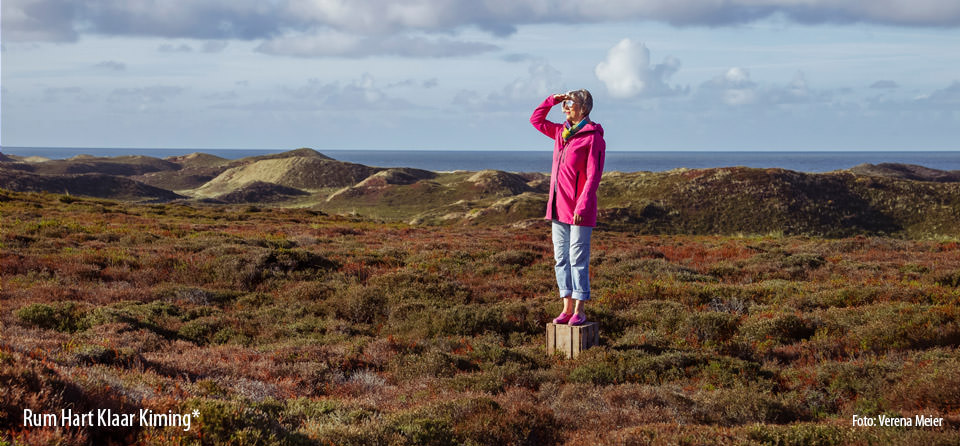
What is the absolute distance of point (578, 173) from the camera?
29.2ft

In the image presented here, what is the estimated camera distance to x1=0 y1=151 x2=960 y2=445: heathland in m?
5.31

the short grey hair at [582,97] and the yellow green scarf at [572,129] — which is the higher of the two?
the short grey hair at [582,97]

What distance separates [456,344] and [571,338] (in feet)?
6.38

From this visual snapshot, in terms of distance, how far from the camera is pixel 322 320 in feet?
38.7

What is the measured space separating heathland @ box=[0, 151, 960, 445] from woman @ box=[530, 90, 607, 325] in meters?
1.18

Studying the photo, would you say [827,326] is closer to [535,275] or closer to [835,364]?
[835,364]

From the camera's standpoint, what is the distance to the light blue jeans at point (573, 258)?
29.4 feet

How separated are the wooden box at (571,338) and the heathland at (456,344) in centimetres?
37

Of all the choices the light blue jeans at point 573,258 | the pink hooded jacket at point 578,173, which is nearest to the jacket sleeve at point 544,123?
the pink hooded jacket at point 578,173

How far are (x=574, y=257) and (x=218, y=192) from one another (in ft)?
429

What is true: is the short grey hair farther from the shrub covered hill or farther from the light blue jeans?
the shrub covered hill

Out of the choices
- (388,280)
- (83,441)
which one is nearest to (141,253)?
(388,280)

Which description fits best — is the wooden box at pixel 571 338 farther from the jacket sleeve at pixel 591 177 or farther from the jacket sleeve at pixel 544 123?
the jacket sleeve at pixel 544 123

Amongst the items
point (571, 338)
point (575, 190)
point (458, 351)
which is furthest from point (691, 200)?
point (458, 351)
